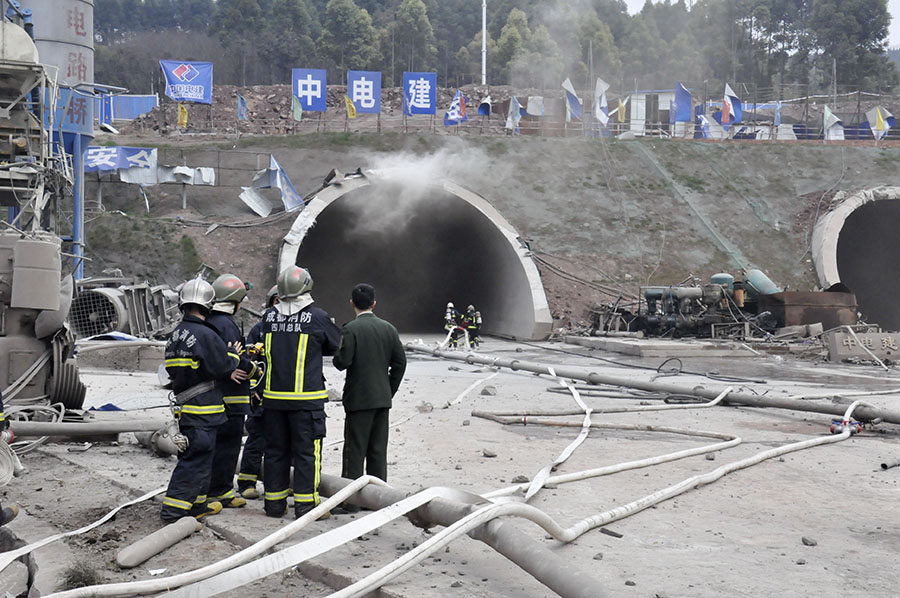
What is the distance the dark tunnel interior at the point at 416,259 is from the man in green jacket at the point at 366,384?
2052cm

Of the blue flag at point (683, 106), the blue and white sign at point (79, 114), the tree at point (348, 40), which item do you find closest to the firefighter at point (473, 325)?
the blue and white sign at point (79, 114)

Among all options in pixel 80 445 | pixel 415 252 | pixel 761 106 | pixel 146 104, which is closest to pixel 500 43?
pixel 761 106

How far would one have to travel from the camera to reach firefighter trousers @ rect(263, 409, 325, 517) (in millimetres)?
5961

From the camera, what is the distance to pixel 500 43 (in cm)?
8094

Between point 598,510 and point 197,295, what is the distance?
10.3ft

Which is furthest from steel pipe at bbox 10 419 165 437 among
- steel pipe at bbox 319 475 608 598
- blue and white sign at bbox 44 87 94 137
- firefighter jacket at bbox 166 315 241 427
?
blue and white sign at bbox 44 87 94 137

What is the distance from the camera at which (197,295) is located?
6113mm

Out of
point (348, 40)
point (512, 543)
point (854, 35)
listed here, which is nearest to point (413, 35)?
point (348, 40)

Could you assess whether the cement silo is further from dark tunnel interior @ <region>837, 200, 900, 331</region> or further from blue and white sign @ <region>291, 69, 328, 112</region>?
dark tunnel interior @ <region>837, 200, 900, 331</region>

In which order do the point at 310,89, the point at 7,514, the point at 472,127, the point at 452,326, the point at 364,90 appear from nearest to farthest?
the point at 7,514, the point at 452,326, the point at 364,90, the point at 310,89, the point at 472,127

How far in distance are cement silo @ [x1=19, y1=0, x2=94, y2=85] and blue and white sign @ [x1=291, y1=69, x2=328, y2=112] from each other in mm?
14728

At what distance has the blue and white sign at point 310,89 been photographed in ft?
125

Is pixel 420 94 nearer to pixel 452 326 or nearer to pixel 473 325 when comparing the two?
pixel 473 325

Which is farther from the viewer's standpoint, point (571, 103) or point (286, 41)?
point (286, 41)
